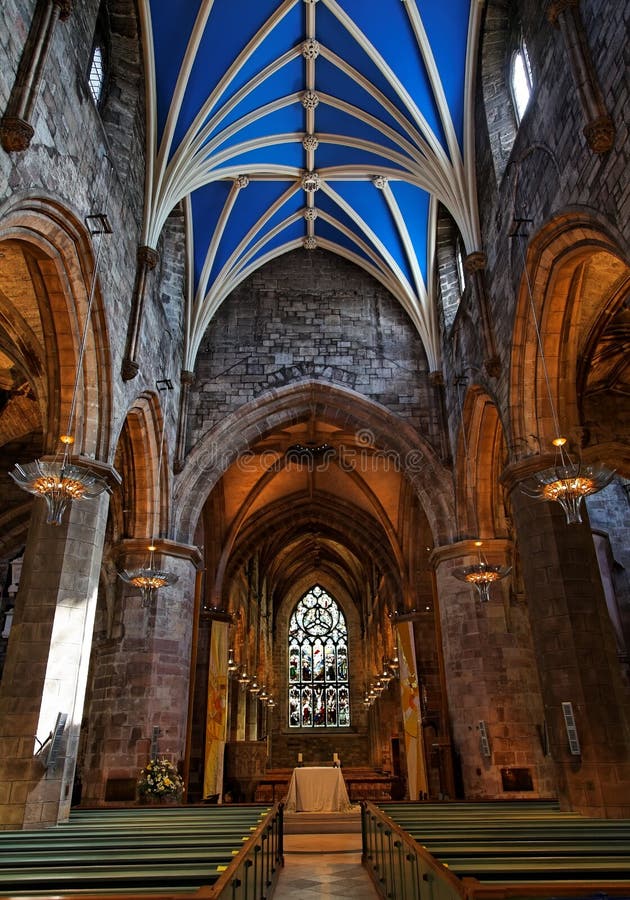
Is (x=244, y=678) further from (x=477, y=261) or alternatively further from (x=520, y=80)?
(x=520, y=80)

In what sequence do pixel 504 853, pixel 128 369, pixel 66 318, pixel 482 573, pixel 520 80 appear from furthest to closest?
pixel 482 573, pixel 520 80, pixel 128 369, pixel 66 318, pixel 504 853

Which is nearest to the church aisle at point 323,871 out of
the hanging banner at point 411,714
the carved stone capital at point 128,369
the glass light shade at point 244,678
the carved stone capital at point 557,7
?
the hanging banner at point 411,714

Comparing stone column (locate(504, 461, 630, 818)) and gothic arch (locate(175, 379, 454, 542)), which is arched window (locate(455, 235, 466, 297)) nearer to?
gothic arch (locate(175, 379, 454, 542))

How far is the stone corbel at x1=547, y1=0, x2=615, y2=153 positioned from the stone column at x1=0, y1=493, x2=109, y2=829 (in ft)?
26.0

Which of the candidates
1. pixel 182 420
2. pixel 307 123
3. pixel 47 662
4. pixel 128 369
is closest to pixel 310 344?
pixel 182 420

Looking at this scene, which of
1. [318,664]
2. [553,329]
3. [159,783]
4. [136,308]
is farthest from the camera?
[318,664]

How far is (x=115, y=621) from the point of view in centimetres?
1401

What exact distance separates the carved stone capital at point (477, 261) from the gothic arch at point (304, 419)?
4.92 meters

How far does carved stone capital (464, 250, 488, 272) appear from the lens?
40.3ft

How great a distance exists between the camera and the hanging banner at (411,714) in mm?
16469

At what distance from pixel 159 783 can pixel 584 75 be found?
12030 mm

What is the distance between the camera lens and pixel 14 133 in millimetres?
6699

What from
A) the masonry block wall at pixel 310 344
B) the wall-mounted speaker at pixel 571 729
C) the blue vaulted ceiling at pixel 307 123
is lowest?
the wall-mounted speaker at pixel 571 729

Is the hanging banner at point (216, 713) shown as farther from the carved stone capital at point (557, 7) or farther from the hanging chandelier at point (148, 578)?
the carved stone capital at point (557, 7)
